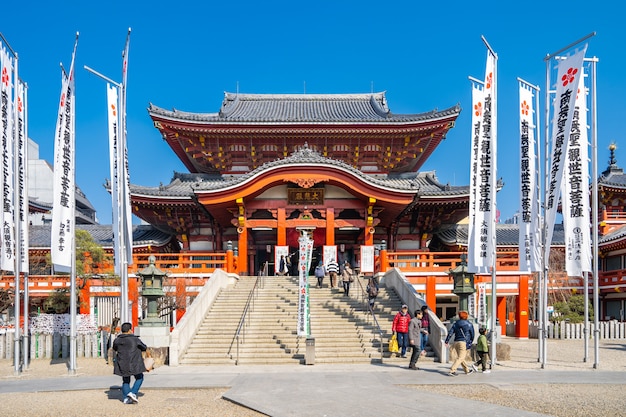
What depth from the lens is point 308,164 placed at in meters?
24.8

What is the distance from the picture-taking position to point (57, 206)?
14.7m

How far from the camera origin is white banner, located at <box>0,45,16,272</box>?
14.3m

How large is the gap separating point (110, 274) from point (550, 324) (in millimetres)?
19906

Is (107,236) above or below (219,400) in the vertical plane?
above

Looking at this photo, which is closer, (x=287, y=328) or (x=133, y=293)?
(x=287, y=328)

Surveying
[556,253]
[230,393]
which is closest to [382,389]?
→ [230,393]

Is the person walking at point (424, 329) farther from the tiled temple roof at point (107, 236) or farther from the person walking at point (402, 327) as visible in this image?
the tiled temple roof at point (107, 236)

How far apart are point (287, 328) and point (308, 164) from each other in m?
8.86

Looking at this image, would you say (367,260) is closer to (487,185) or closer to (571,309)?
(487,185)

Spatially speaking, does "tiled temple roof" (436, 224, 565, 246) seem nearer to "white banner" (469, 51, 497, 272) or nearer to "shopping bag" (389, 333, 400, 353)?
"white banner" (469, 51, 497, 272)

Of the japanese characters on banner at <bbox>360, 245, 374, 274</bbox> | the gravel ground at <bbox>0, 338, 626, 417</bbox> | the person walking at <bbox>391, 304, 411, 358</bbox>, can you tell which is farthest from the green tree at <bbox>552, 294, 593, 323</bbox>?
the gravel ground at <bbox>0, 338, 626, 417</bbox>

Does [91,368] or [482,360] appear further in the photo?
[91,368]

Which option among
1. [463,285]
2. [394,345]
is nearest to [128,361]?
[394,345]

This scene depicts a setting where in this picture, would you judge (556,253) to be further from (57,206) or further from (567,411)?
(57,206)
